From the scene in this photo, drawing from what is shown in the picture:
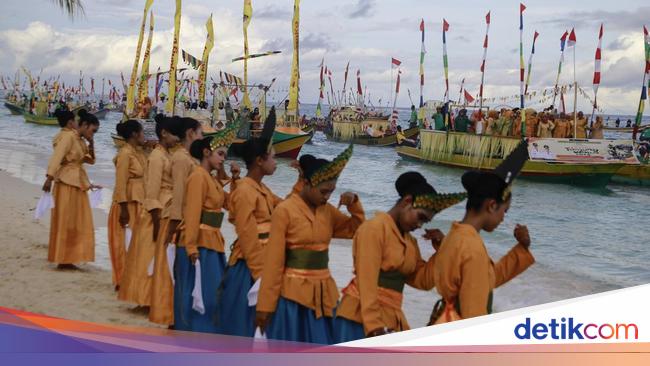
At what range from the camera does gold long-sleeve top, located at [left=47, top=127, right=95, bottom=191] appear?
7.23 meters

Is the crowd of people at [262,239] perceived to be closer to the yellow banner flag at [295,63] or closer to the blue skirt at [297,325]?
the blue skirt at [297,325]

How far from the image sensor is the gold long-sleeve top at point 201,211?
5055 mm

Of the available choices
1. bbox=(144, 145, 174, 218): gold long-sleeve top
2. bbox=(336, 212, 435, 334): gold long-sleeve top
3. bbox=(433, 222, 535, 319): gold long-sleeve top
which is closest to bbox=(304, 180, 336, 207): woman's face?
bbox=(336, 212, 435, 334): gold long-sleeve top

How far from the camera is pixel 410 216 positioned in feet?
11.4

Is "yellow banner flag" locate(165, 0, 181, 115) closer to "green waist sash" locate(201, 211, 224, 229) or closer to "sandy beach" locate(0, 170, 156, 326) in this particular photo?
"sandy beach" locate(0, 170, 156, 326)

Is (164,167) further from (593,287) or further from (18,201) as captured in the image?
(18,201)

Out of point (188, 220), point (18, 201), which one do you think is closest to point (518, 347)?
point (188, 220)

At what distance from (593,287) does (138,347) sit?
704 cm

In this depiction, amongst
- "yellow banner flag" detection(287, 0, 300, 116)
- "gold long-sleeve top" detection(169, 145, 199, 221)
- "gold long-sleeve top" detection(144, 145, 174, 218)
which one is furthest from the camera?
"yellow banner flag" detection(287, 0, 300, 116)

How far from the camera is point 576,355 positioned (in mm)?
4062

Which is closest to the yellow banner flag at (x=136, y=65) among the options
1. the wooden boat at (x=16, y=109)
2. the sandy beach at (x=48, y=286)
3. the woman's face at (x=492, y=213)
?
the sandy beach at (x=48, y=286)

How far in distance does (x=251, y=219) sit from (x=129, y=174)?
2.39m

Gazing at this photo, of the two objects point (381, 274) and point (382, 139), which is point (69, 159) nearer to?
point (381, 274)

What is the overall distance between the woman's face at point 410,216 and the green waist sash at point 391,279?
19cm
